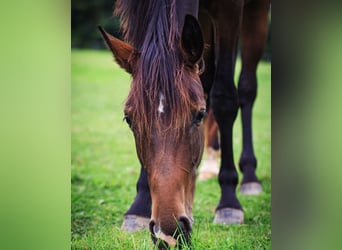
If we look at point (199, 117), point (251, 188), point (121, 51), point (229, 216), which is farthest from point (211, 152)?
point (121, 51)

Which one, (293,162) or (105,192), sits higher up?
(293,162)

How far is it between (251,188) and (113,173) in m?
0.97

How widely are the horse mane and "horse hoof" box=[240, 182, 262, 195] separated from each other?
125cm

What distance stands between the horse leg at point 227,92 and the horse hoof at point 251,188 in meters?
0.37

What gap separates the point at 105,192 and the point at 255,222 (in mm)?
991

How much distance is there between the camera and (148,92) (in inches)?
98.7

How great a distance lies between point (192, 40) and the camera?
8.48 ft

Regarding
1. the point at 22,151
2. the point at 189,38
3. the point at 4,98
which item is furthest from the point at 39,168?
the point at 189,38

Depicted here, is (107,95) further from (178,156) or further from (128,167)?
(178,156)

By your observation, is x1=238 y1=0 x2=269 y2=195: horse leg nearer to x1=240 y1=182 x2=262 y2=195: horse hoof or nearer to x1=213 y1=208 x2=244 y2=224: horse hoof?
x1=240 y1=182 x2=262 y2=195: horse hoof

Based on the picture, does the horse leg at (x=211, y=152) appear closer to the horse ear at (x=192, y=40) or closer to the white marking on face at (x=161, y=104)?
the horse ear at (x=192, y=40)

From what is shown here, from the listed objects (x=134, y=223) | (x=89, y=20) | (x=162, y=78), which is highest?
(x=89, y=20)

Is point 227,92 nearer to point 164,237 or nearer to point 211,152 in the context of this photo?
point 211,152

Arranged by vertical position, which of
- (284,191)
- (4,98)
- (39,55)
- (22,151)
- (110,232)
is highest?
(39,55)
